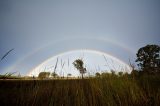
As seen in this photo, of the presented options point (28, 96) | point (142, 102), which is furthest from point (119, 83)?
point (28, 96)

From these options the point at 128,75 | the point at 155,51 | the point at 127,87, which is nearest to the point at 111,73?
the point at 128,75

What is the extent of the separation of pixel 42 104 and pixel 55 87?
0.44m

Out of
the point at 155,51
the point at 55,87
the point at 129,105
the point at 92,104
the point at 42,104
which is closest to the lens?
the point at 129,105

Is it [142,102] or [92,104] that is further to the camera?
[92,104]

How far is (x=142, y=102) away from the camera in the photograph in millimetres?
1999

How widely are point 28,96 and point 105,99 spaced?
1.38 meters

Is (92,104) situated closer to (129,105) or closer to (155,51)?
(129,105)

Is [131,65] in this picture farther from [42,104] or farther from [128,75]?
[42,104]

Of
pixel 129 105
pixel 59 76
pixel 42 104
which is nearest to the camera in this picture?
pixel 129 105

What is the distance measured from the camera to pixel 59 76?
2508 millimetres

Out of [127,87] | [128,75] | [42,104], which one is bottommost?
[42,104]

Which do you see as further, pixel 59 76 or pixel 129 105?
pixel 59 76

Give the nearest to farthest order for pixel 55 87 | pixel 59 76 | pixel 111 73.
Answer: pixel 59 76 < pixel 55 87 < pixel 111 73

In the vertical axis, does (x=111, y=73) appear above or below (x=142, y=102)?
above
